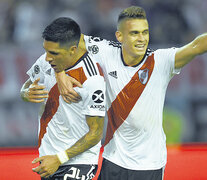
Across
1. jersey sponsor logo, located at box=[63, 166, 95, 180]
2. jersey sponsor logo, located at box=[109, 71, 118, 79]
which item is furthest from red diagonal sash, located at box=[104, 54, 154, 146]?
jersey sponsor logo, located at box=[63, 166, 95, 180]

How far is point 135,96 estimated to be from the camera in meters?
3.63

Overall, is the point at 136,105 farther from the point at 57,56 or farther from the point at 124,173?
the point at 57,56

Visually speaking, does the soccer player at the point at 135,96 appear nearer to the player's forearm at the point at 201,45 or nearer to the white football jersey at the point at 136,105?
the white football jersey at the point at 136,105

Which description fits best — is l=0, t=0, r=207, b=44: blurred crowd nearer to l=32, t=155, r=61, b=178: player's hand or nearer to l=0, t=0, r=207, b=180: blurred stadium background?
l=0, t=0, r=207, b=180: blurred stadium background

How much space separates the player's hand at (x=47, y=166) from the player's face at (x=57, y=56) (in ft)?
1.93

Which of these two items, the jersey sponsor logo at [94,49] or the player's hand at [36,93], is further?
the jersey sponsor logo at [94,49]

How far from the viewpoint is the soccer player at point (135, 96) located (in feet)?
11.8

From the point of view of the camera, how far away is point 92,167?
3492 mm

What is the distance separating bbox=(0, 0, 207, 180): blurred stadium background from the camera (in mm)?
6477

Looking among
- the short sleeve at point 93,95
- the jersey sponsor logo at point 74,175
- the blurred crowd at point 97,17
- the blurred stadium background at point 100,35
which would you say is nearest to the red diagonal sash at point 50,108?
the short sleeve at point 93,95

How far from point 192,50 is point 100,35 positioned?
3904 mm

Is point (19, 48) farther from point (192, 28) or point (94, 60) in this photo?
point (94, 60)

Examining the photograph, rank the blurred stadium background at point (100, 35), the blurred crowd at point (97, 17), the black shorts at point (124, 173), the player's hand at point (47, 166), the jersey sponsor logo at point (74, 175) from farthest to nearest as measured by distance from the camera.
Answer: the blurred crowd at point (97, 17) → the blurred stadium background at point (100, 35) → the black shorts at point (124, 173) → the jersey sponsor logo at point (74, 175) → the player's hand at point (47, 166)

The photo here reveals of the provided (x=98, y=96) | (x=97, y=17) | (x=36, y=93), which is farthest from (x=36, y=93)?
(x=97, y=17)
